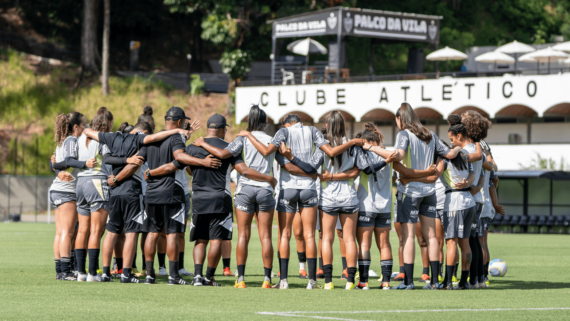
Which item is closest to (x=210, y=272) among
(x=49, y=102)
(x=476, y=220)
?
(x=476, y=220)

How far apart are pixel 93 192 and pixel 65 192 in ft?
1.72

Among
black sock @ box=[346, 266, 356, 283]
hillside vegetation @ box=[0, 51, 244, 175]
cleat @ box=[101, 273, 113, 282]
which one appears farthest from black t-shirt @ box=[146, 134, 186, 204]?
hillside vegetation @ box=[0, 51, 244, 175]

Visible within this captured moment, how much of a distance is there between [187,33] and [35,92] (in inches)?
543

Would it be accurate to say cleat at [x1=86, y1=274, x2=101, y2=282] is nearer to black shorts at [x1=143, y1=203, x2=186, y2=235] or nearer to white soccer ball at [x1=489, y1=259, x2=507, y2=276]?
black shorts at [x1=143, y1=203, x2=186, y2=235]

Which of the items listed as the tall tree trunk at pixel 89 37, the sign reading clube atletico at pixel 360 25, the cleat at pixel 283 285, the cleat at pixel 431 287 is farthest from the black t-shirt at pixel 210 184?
the tall tree trunk at pixel 89 37

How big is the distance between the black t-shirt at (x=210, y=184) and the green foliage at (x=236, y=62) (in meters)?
36.8

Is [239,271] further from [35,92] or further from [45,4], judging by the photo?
[45,4]

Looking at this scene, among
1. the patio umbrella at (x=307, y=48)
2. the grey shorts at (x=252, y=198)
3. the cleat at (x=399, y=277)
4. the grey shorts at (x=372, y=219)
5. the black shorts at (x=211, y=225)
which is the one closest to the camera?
the grey shorts at (x=252, y=198)

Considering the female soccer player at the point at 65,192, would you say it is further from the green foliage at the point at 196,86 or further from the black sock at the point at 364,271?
the green foliage at the point at 196,86

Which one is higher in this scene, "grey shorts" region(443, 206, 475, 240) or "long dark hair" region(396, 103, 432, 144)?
"long dark hair" region(396, 103, 432, 144)

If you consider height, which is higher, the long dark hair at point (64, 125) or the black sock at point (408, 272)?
the long dark hair at point (64, 125)

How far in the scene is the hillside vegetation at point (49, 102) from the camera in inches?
1629

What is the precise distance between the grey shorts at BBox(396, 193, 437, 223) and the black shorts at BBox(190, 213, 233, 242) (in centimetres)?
210

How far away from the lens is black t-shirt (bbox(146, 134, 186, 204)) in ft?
32.2
